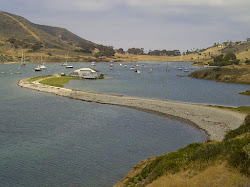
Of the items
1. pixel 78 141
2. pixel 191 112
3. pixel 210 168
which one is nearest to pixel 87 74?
pixel 191 112

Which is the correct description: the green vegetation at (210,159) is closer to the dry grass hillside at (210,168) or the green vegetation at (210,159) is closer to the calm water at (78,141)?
the dry grass hillside at (210,168)

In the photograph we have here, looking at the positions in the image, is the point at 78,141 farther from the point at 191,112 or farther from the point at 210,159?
the point at 191,112

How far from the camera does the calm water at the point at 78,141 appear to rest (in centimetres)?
3162

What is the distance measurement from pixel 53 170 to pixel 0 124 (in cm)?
2346

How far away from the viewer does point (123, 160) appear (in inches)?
1398

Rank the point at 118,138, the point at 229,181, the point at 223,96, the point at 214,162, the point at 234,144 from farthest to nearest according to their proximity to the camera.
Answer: the point at 223,96 < the point at 118,138 < the point at 234,144 < the point at 214,162 < the point at 229,181

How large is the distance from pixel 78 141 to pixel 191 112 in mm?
26744

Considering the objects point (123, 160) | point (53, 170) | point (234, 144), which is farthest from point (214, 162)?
point (53, 170)

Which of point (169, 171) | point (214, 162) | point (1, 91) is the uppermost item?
point (214, 162)

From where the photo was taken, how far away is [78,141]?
42.4 metres

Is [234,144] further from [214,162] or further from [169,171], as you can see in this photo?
[169,171]

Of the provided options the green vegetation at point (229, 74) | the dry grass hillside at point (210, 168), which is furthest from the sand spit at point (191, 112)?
the green vegetation at point (229, 74)

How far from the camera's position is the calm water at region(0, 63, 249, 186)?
3162cm

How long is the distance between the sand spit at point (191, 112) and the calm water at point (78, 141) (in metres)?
2.61
